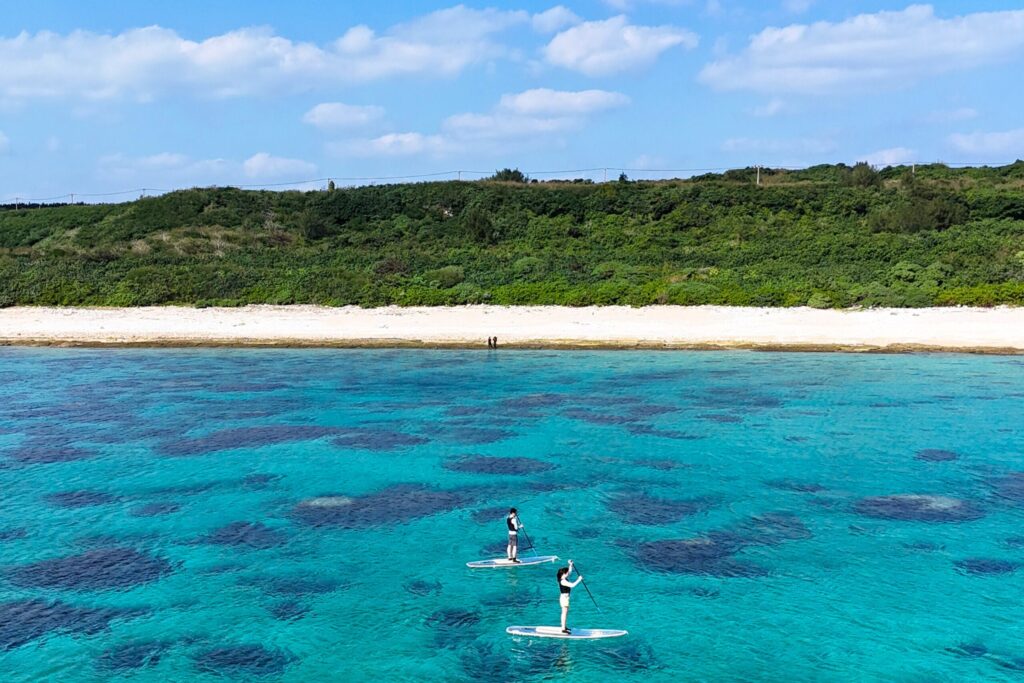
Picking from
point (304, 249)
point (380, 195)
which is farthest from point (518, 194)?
point (304, 249)

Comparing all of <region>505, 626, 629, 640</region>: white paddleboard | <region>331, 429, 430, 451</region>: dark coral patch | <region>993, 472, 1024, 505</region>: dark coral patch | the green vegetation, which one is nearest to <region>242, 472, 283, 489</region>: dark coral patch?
<region>331, 429, 430, 451</region>: dark coral patch

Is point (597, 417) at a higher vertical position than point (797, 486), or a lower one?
higher

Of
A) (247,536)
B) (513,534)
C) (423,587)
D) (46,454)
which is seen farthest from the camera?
(46,454)

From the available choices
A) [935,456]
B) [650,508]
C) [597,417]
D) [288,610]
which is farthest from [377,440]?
[935,456]

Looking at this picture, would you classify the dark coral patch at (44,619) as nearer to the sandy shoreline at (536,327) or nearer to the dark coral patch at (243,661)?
the dark coral patch at (243,661)

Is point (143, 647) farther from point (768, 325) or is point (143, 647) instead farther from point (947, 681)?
point (768, 325)

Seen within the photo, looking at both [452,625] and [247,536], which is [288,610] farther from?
[247,536]

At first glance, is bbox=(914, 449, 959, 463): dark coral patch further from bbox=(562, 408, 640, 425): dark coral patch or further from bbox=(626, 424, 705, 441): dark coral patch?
bbox=(562, 408, 640, 425): dark coral patch
